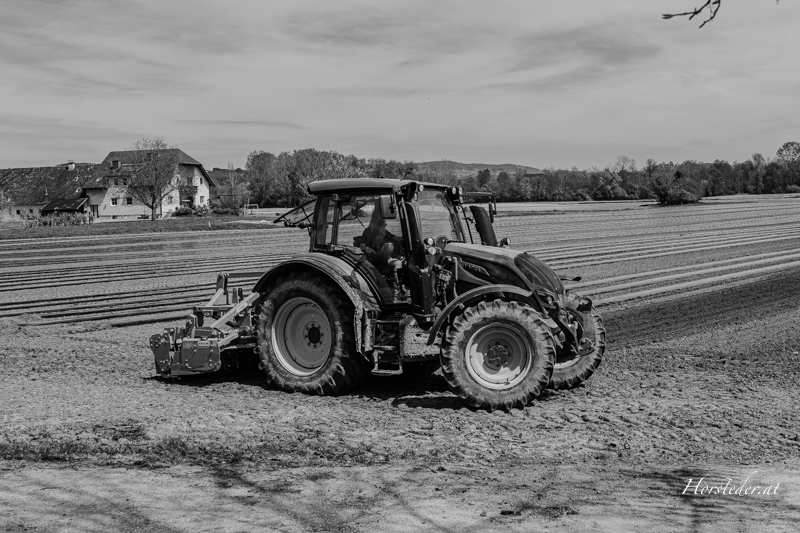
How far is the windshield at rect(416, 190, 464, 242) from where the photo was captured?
8.67 metres

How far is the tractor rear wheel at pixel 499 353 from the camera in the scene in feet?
25.6

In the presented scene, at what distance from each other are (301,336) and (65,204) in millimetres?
81418

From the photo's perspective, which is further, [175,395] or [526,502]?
[175,395]

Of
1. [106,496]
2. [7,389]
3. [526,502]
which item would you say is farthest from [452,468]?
[7,389]

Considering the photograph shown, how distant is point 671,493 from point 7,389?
7230 millimetres

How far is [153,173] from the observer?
2825 inches

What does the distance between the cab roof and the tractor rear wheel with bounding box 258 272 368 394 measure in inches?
36.7

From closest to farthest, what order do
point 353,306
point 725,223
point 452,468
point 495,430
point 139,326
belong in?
point 452,468 → point 495,430 → point 353,306 → point 139,326 → point 725,223

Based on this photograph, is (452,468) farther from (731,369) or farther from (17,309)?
(17,309)

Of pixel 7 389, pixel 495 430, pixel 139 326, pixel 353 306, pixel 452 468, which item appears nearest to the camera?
pixel 452 468

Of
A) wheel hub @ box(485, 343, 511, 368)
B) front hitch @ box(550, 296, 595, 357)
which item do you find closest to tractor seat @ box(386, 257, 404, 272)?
wheel hub @ box(485, 343, 511, 368)

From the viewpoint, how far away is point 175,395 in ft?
29.5

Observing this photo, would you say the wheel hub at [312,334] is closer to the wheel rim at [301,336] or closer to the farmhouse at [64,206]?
the wheel rim at [301,336]

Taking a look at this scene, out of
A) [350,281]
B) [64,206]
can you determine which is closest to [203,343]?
[350,281]
